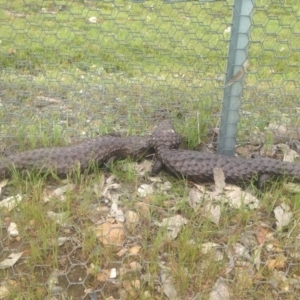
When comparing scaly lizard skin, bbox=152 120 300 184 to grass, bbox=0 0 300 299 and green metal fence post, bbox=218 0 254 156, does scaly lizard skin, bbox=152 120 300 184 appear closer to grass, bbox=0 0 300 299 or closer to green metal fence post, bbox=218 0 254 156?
grass, bbox=0 0 300 299

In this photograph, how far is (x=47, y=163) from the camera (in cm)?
322

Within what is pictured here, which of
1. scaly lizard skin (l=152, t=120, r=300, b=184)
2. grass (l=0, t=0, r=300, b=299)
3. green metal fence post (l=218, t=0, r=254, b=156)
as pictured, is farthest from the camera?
scaly lizard skin (l=152, t=120, r=300, b=184)

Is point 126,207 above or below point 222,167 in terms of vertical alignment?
below

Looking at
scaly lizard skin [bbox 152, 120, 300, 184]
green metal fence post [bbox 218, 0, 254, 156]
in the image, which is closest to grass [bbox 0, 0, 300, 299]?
scaly lizard skin [bbox 152, 120, 300, 184]

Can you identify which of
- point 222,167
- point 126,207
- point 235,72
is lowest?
point 126,207

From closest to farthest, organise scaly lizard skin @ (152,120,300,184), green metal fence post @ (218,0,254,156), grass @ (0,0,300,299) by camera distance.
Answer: grass @ (0,0,300,299) → green metal fence post @ (218,0,254,156) → scaly lizard skin @ (152,120,300,184)

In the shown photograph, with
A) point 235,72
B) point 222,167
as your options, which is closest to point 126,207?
point 222,167

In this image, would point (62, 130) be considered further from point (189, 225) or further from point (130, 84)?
point (189, 225)

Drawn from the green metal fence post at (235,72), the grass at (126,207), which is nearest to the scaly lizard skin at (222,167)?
the grass at (126,207)

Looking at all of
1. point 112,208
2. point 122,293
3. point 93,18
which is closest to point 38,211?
point 112,208

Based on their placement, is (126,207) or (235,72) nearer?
(126,207)

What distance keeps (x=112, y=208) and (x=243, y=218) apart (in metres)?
0.87

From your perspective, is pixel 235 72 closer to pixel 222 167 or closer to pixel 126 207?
pixel 222 167

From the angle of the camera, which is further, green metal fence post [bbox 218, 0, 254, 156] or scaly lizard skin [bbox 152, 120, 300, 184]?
scaly lizard skin [bbox 152, 120, 300, 184]
